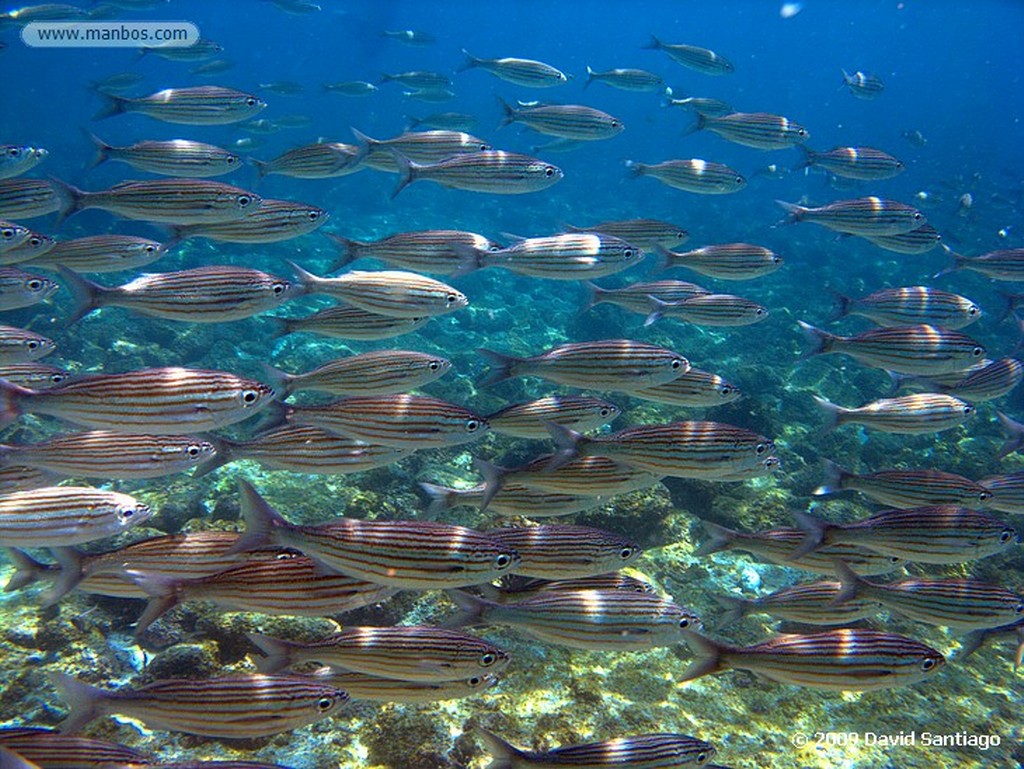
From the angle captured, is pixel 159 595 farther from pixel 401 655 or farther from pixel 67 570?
pixel 401 655

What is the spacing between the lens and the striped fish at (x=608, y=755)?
2.88m

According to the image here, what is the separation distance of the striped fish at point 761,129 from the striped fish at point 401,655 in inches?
333

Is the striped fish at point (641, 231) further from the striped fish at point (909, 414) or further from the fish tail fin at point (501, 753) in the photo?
the fish tail fin at point (501, 753)

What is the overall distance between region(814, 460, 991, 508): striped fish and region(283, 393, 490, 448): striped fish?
3.14m

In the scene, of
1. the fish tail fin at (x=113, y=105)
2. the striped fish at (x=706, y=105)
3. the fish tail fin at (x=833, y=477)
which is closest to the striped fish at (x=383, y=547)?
the fish tail fin at (x=833, y=477)

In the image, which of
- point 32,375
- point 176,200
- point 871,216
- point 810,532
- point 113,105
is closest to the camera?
point 810,532

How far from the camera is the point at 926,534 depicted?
4.10 meters

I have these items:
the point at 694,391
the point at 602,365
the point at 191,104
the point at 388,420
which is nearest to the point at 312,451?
the point at 388,420

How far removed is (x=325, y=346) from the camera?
13438mm

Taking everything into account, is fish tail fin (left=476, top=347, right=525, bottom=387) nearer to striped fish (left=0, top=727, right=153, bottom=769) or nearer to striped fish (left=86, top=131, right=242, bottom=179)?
striped fish (left=0, top=727, right=153, bottom=769)

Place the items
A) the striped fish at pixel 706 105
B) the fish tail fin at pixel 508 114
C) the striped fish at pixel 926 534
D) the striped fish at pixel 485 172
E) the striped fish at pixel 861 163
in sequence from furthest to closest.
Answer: the striped fish at pixel 706 105 → the striped fish at pixel 861 163 → the fish tail fin at pixel 508 114 → the striped fish at pixel 485 172 → the striped fish at pixel 926 534

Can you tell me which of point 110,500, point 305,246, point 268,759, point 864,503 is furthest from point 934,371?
point 305,246

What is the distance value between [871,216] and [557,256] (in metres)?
4.54

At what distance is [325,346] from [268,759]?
1042 cm
